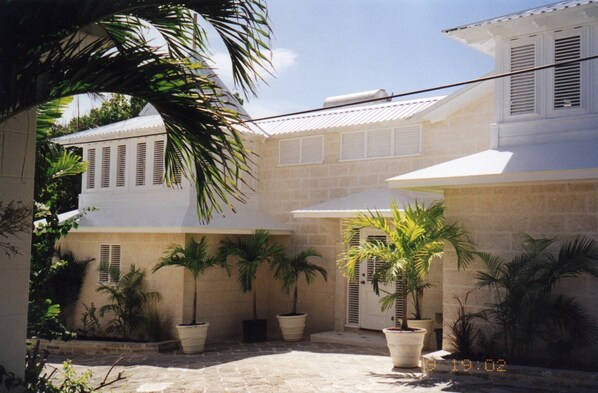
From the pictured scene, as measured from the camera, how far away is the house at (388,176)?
1082cm

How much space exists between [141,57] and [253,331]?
11317 mm

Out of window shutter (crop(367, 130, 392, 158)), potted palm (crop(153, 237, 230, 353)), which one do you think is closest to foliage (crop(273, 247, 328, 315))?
potted palm (crop(153, 237, 230, 353))

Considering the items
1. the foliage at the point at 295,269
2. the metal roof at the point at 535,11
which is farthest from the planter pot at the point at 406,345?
the metal roof at the point at 535,11

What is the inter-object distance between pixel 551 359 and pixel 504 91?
15.1 feet

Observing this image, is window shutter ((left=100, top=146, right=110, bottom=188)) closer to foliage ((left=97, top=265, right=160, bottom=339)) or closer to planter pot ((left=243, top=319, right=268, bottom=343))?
foliage ((left=97, top=265, right=160, bottom=339))

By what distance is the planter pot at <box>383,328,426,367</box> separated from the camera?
1134 centimetres

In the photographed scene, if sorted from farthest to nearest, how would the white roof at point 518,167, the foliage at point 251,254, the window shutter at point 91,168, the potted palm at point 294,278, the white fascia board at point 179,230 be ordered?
1. the window shutter at point 91,168
2. the potted palm at point 294,278
3. the foliage at point 251,254
4. the white fascia board at point 179,230
5. the white roof at point 518,167

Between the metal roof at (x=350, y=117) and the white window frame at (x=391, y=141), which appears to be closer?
the white window frame at (x=391, y=141)

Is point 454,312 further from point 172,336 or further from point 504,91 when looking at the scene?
point 172,336

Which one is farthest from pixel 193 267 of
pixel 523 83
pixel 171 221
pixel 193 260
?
pixel 523 83

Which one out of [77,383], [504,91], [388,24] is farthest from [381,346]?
[77,383]

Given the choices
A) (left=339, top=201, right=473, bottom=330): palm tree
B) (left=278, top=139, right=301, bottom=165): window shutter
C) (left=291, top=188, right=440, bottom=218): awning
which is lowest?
(left=339, top=201, right=473, bottom=330): palm tree

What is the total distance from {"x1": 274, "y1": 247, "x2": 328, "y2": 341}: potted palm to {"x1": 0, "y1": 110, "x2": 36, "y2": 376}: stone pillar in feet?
33.4

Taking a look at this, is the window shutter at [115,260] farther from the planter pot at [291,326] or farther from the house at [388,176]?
the planter pot at [291,326]
